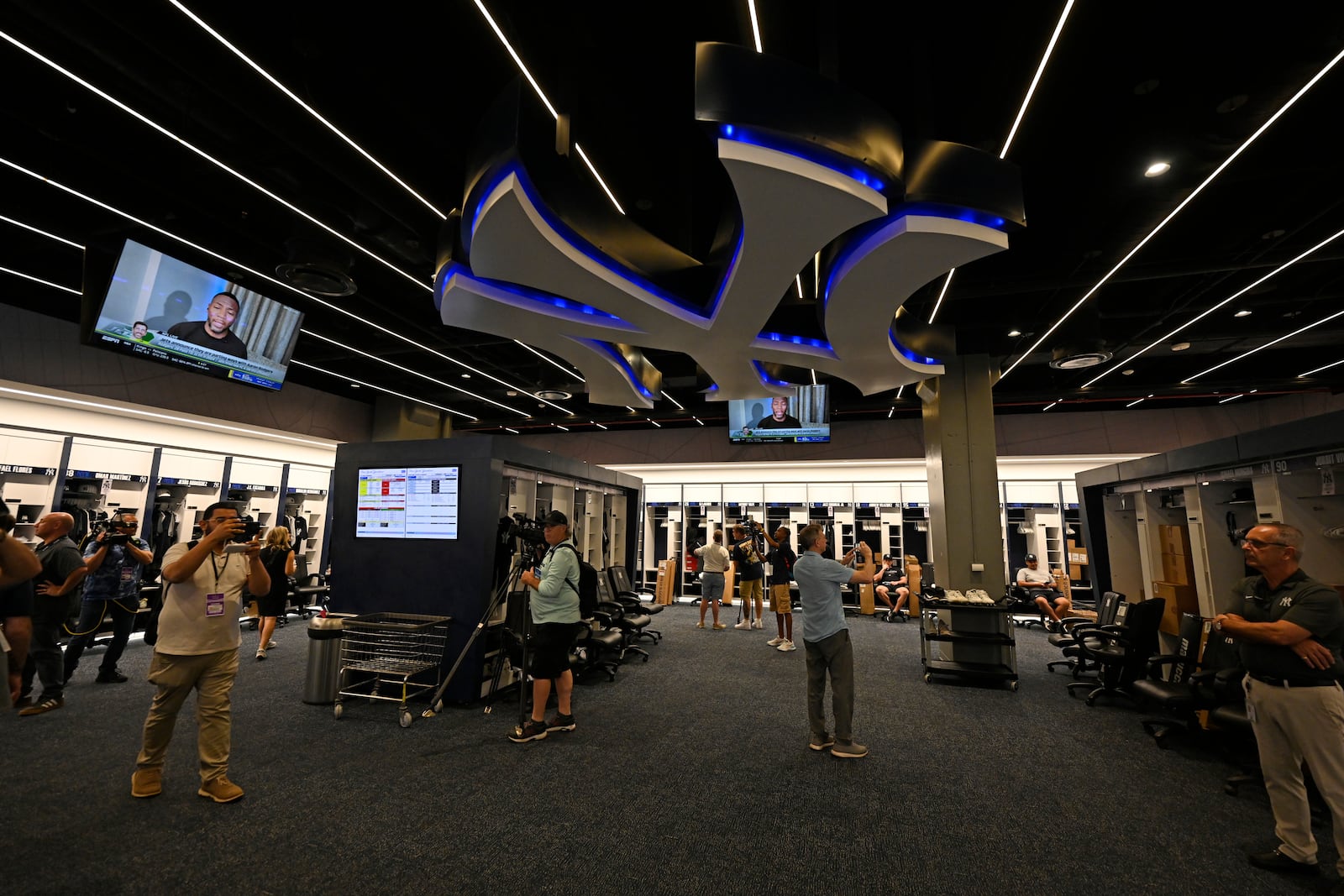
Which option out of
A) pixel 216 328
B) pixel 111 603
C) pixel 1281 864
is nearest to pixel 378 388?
pixel 216 328

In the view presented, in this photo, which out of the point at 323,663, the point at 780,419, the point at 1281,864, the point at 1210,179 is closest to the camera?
the point at 1281,864

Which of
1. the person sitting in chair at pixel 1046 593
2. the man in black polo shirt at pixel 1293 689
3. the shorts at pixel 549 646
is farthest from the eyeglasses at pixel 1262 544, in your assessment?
the person sitting in chair at pixel 1046 593

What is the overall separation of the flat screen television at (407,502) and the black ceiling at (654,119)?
7.12 ft

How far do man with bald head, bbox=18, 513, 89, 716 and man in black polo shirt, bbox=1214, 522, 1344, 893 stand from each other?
836cm

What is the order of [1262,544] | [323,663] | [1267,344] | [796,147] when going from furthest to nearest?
1. [1267,344]
2. [323,663]
3. [796,147]
4. [1262,544]

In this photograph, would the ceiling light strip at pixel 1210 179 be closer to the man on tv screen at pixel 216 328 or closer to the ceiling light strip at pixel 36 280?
the man on tv screen at pixel 216 328

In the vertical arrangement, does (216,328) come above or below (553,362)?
below

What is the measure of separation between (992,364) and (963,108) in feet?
15.0

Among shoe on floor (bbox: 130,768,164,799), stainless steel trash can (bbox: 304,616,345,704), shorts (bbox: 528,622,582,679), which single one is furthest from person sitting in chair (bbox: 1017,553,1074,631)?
shoe on floor (bbox: 130,768,164,799)

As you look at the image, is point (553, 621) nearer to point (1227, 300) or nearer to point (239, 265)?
point (239, 265)

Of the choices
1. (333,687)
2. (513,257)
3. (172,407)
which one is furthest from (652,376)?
(172,407)

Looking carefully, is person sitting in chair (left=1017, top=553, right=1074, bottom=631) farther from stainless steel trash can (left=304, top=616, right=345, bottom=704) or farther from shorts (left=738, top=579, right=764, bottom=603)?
stainless steel trash can (left=304, top=616, right=345, bottom=704)

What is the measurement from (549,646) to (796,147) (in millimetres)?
3836

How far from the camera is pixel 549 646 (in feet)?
14.5
